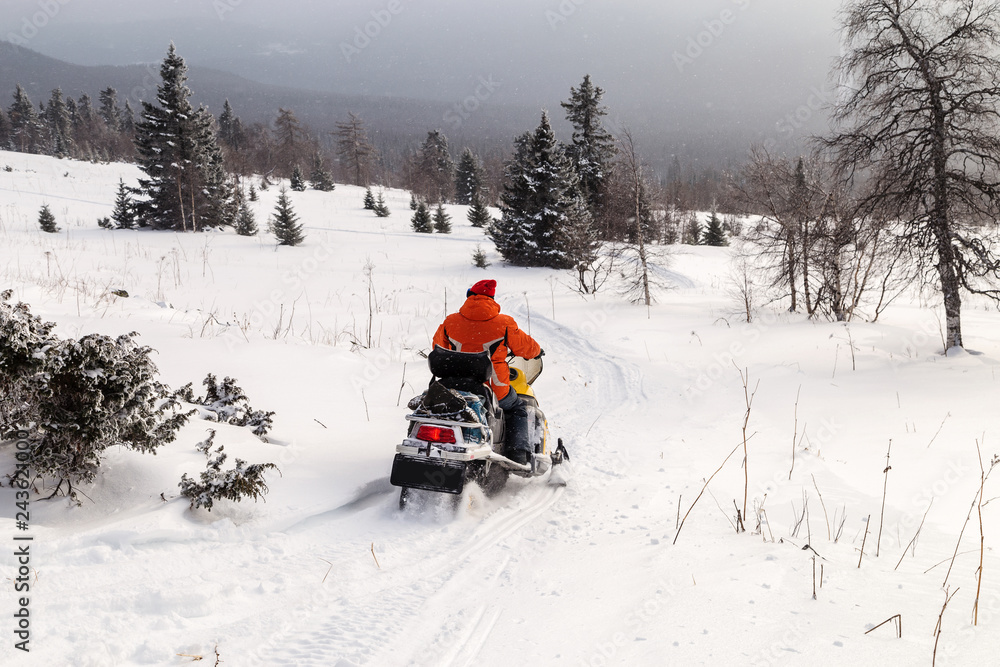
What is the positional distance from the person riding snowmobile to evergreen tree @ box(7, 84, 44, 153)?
89.2 metres

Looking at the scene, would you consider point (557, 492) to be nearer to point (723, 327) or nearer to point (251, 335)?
point (251, 335)

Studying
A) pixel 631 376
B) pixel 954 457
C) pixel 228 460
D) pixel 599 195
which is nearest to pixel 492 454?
pixel 228 460

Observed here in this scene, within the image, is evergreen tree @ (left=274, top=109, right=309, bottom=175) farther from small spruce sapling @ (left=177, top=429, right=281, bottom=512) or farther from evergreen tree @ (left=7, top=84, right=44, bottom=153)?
small spruce sapling @ (left=177, top=429, right=281, bottom=512)

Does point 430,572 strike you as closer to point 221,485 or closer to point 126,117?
point 221,485

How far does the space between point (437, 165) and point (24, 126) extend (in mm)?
53841

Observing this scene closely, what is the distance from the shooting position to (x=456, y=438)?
377cm

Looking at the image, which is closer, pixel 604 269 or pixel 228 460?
pixel 228 460

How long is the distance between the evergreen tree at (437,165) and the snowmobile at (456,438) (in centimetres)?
6259

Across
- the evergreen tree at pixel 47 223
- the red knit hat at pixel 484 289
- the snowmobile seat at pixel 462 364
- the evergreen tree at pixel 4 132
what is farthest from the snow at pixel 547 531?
the evergreen tree at pixel 4 132

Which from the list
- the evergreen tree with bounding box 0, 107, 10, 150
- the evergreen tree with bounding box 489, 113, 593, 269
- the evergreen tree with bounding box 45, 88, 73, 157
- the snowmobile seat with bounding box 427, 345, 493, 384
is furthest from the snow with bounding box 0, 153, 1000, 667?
the evergreen tree with bounding box 0, 107, 10, 150

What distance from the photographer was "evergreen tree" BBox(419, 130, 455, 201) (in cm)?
6581

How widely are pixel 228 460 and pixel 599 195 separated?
3128cm

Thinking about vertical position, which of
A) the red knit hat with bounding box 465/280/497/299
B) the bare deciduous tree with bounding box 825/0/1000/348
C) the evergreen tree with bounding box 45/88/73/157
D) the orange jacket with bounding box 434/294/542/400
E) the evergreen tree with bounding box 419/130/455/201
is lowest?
the orange jacket with bounding box 434/294/542/400

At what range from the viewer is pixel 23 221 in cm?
2192
